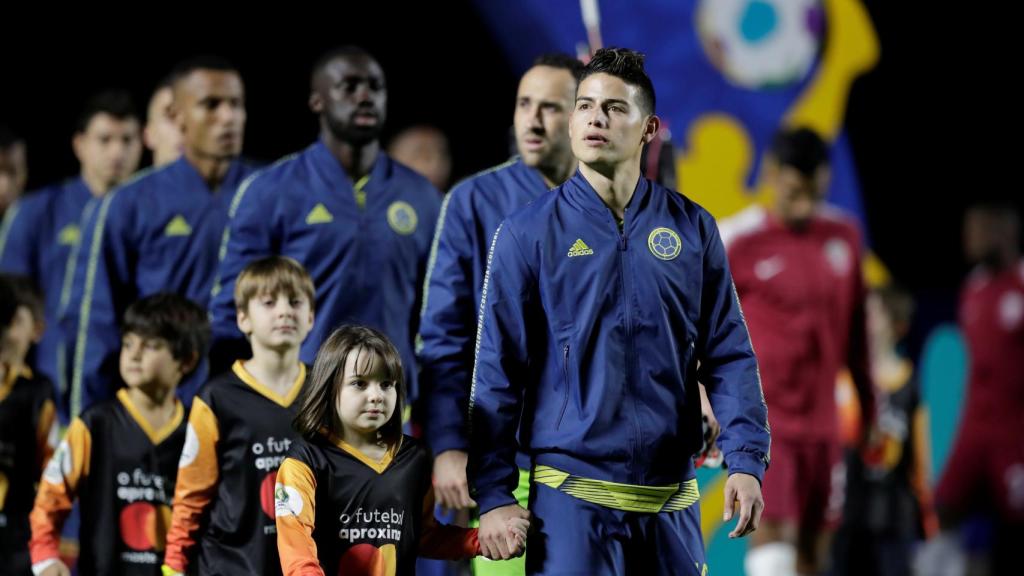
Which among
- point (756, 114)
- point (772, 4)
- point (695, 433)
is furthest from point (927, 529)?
point (695, 433)

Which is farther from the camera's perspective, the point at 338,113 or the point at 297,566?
the point at 338,113

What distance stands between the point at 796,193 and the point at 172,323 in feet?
Answer: 11.8

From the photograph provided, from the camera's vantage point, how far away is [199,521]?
486 centimetres

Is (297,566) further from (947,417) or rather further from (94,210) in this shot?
(947,417)

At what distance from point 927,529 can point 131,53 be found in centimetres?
582

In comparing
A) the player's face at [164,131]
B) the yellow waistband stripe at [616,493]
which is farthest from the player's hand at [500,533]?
the player's face at [164,131]

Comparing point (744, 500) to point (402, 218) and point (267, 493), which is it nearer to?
point (267, 493)

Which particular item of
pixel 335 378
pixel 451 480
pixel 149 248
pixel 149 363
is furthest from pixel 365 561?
pixel 149 248

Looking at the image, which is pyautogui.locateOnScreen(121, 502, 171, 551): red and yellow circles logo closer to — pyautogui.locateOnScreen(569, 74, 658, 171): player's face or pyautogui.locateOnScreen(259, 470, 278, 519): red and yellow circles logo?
pyautogui.locateOnScreen(259, 470, 278, 519): red and yellow circles logo

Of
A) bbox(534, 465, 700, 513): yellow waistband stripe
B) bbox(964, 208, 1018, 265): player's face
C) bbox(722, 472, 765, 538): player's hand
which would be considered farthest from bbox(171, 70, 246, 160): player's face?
bbox(964, 208, 1018, 265): player's face

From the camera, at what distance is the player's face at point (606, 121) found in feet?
13.7

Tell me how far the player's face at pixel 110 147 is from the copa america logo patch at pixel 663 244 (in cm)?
453

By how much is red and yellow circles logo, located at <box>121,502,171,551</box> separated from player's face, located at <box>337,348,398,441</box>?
3.96 ft

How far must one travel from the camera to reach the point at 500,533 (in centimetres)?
398
